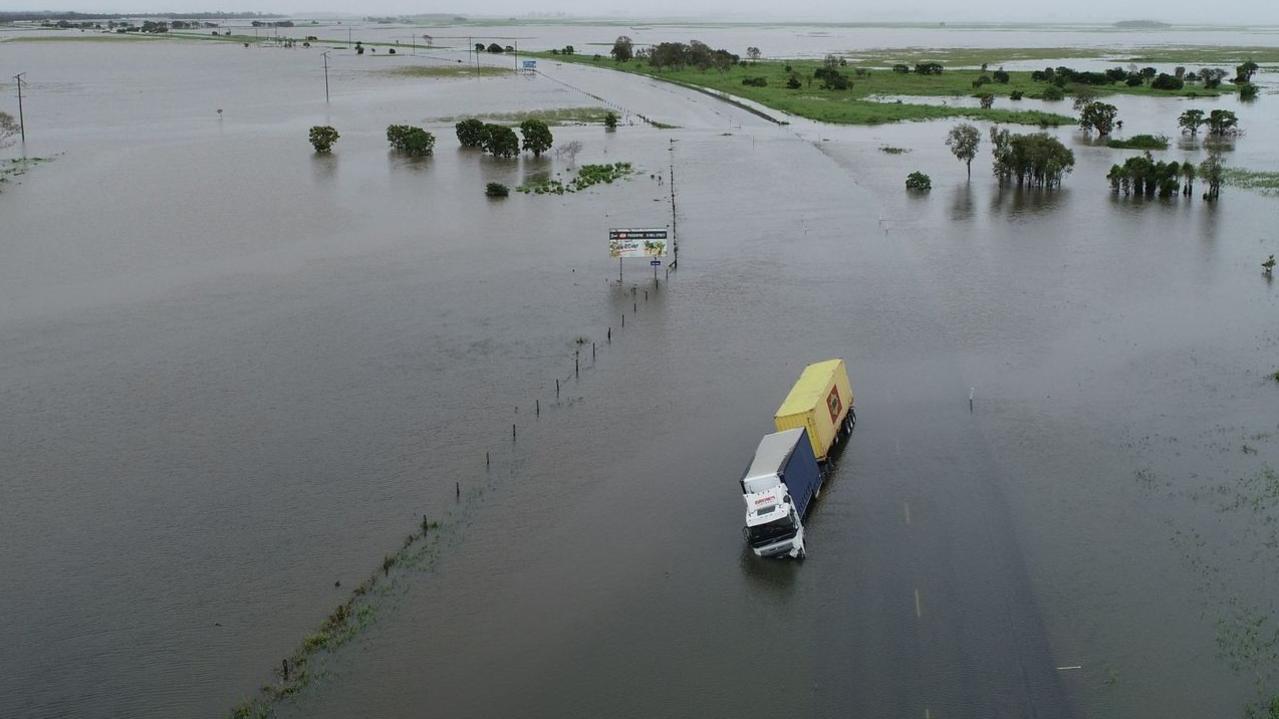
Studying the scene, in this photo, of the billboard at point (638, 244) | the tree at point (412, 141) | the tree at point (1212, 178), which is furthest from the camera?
the tree at point (412, 141)

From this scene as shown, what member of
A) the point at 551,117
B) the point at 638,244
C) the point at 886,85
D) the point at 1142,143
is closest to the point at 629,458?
the point at 638,244

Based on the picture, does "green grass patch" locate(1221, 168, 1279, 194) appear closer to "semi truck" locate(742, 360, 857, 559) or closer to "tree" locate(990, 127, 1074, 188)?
"tree" locate(990, 127, 1074, 188)

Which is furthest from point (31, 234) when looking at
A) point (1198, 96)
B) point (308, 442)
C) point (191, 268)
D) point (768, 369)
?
point (1198, 96)

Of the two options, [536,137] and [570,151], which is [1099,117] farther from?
[536,137]

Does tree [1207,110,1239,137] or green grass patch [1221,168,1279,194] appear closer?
green grass patch [1221,168,1279,194]

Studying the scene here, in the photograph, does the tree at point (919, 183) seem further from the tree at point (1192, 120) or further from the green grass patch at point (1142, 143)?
the tree at point (1192, 120)

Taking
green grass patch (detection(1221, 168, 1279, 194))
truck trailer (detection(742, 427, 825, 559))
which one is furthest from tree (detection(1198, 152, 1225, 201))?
truck trailer (detection(742, 427, 825, 559))

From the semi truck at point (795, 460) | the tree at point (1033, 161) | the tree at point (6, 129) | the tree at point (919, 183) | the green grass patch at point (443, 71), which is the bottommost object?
the semi truck at point (795, 460)

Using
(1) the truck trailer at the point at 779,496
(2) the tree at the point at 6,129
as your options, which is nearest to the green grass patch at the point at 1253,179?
(1) the truck trailer at the point at 779,496
